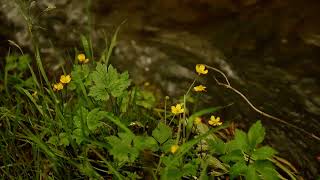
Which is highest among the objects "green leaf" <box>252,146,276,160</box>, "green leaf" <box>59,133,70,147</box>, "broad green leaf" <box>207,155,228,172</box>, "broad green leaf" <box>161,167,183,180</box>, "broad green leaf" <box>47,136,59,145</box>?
"green leaf" <box>252,146,276,160</box>

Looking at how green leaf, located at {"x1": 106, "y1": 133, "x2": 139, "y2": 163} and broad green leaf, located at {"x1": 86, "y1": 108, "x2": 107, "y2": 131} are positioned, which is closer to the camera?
green leaf, located at {"x1": 106, "y1": 133, "x2": 139, "y2": 163}

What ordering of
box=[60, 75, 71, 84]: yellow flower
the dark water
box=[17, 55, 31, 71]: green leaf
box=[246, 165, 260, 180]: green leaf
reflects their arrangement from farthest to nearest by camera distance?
box=[17, 55, 31, 71]: green leaf, the dark water, box=[60, 75, 71, 84]: yellow flower, box=[246, 165, 260, 180]: green leaf

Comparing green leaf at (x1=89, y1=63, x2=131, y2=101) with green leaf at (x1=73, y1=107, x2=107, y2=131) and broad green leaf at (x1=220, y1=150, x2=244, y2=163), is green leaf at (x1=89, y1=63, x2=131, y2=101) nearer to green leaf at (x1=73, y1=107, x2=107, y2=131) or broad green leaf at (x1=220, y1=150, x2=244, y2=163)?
green leaf at (x1=73, y1=107, x2=107, y2=131)

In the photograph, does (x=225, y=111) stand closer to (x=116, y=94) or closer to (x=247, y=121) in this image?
(x=247, y=121)

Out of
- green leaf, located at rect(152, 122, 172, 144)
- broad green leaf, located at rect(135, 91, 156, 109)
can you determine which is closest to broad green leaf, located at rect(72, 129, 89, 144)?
green leaf, located at rect(152, 122, 172, 144)

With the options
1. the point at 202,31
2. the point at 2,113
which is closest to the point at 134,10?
the point at 202,31

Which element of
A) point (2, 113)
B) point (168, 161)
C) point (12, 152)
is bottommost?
point (12, 152)

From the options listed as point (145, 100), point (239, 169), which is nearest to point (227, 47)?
point (145, 100)
